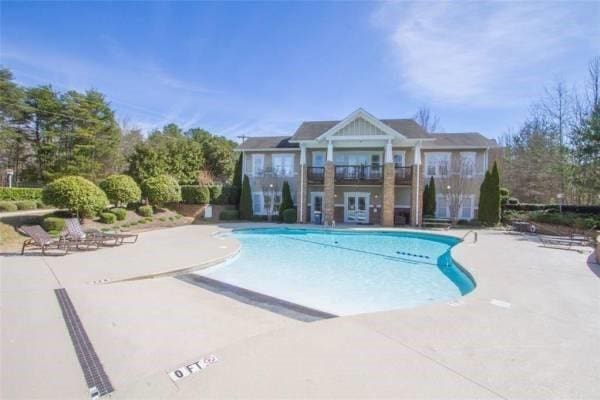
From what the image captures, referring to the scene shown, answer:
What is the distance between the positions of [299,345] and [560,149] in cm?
2871

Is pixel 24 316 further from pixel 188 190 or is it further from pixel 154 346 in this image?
pixel 188 190

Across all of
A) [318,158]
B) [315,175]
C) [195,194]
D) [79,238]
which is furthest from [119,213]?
[318,158]

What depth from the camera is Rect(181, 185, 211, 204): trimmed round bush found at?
24234mm

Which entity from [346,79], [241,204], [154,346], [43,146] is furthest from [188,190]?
[154,346]

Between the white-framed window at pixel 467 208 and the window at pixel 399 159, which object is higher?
the window at pixel 399 159

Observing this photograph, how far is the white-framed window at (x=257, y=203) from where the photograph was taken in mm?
25219

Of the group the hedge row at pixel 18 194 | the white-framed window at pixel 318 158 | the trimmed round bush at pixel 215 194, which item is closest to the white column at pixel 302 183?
the white-framed window at pixel 318 158

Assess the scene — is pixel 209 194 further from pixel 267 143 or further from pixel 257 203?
pixel 267 143

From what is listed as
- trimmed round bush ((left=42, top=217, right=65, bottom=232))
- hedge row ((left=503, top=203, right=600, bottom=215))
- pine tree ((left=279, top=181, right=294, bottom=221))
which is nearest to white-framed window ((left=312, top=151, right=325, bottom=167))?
pine tree ((left=279, top=181, right=294, bottom=221))

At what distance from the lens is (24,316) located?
464cm

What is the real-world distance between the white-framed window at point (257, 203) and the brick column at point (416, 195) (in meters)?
12.0

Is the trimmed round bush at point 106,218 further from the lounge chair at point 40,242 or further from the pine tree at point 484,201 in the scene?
the pine tree at point 484,201

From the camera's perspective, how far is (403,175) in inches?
867

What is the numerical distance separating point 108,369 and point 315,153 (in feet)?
73.0
